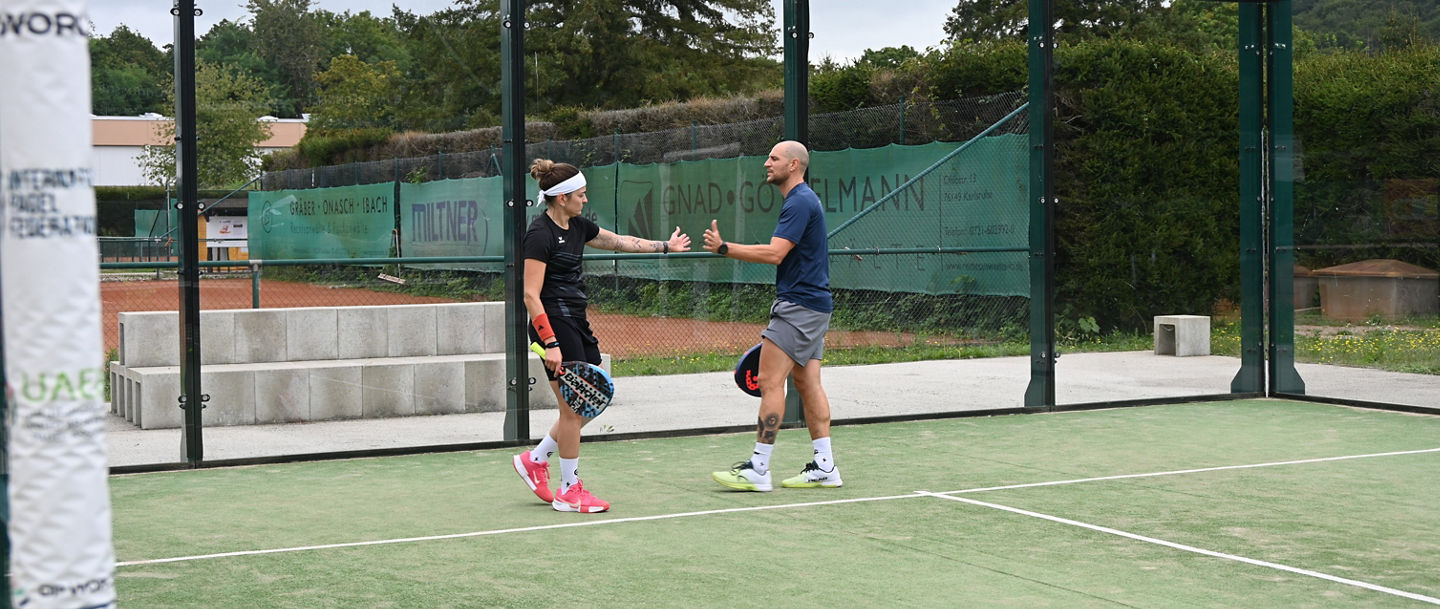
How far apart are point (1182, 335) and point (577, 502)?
9.43m

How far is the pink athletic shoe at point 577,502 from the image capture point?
6.44m

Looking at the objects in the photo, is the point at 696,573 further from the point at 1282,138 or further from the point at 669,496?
the point at 1282,138

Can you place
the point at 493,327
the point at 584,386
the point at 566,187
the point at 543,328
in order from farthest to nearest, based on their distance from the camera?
1. the point at 493,327
2. the point at 566,187
3. the point at 584,386
4. the point at 543,328

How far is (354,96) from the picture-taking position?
Answer: 15.4 meters

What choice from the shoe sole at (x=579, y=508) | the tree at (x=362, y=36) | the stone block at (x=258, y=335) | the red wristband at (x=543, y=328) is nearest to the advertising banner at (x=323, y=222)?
the tree at (x=362, y=36)

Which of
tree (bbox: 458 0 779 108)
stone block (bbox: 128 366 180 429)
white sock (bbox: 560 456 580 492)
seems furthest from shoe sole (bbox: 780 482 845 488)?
tree (bbox: 458 0 779 108)

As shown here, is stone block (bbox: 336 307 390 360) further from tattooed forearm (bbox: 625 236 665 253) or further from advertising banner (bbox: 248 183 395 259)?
tattooed forearm (bbox: 625 236 665 253)

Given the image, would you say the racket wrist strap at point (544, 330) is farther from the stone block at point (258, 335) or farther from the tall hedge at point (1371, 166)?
the tall hedge at point (1371, 166)

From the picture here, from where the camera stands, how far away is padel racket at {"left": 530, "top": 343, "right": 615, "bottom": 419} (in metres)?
6.30

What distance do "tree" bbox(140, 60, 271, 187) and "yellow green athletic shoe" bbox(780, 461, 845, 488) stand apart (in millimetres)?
3665

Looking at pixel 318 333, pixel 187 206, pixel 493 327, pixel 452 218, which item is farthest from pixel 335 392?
pixel 452 218

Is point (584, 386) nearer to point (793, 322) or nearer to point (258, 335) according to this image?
point (793, 322)

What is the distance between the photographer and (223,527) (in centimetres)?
619

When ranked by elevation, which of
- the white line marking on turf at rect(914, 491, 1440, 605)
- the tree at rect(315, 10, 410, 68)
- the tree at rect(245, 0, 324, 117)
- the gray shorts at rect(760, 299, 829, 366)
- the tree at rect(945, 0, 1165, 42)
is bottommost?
the white line marking on turf at rect(914, 491, 1440, 605)
